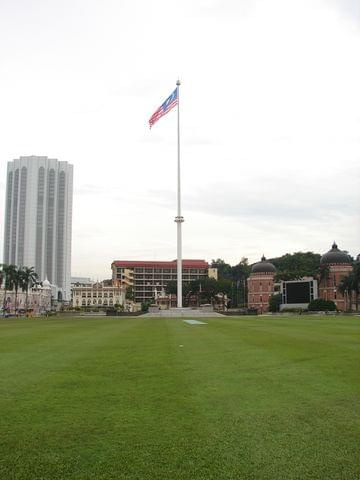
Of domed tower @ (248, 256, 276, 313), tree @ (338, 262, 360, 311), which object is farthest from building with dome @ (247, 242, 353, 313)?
tree @ (338, 262, 360, 311)

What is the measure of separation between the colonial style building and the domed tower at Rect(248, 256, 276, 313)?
61.3m

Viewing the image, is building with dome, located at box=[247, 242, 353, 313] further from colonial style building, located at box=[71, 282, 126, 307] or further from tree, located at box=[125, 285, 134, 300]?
tree, located at box=[125, 285, 134, 300]

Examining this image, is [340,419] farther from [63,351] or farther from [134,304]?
[134,304]

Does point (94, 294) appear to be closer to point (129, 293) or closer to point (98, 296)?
point (98, 296)

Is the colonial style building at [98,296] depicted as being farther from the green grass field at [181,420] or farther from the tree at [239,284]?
the green grass field at [181,420]

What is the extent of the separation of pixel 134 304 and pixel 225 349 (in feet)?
584

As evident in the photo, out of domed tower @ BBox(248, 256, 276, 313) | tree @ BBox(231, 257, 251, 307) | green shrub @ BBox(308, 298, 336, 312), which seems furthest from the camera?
tree @ BBox(231, 257, 251, 307)

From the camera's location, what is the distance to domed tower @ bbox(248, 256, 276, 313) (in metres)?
137

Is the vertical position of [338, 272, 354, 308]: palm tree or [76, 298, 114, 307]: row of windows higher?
[338, 272, 354, 308]: palm tree

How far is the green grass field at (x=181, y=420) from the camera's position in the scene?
19.1ft

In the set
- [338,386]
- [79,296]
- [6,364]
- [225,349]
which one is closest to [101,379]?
[6,364]

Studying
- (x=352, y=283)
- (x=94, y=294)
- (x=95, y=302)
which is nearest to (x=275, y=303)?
(x=352, y=283)

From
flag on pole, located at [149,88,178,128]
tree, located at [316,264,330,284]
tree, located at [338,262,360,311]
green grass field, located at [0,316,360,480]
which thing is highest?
flag on pole, located at [149,88,178,128]

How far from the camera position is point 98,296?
618ft
